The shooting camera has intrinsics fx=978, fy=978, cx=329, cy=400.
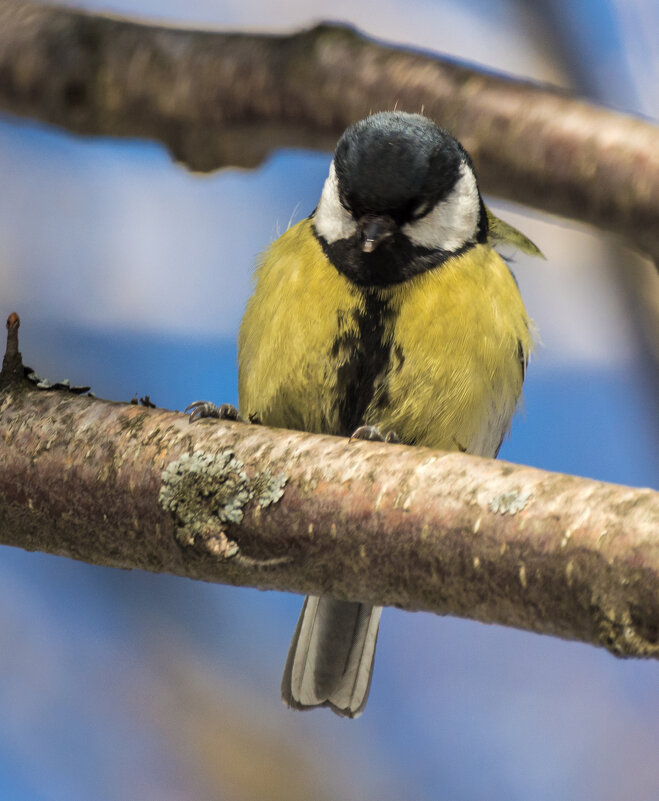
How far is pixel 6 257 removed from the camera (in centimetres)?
175

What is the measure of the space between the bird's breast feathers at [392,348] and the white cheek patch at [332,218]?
17 millimetres

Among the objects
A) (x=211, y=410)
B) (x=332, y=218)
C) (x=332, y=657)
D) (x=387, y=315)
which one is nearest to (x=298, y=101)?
(x=332, y=218)

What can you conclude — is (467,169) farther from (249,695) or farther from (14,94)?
(249,695)

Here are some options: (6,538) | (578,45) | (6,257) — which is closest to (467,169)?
(578,45)

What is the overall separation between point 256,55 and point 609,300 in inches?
27.5

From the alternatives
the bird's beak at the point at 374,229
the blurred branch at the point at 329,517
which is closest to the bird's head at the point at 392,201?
the bird's beak at the point at 374,229

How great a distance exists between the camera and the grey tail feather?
1107 mm

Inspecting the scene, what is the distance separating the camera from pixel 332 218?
1.08 meters

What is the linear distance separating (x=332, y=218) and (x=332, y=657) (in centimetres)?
50

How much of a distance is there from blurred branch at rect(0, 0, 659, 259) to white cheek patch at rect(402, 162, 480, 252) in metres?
0.09

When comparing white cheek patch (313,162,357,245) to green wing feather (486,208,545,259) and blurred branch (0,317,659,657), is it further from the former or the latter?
blurred branch (0,317,659,657)

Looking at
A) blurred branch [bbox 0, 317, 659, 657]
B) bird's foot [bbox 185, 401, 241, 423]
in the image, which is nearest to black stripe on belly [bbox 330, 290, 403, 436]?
bird's foot [bbox 185, 401, 241, 423]

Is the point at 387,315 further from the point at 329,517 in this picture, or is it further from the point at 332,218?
the point at 329,517

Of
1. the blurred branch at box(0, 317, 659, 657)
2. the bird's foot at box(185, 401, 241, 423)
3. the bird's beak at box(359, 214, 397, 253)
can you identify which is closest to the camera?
the blurred branch at box(0, 317, 659, 657)
